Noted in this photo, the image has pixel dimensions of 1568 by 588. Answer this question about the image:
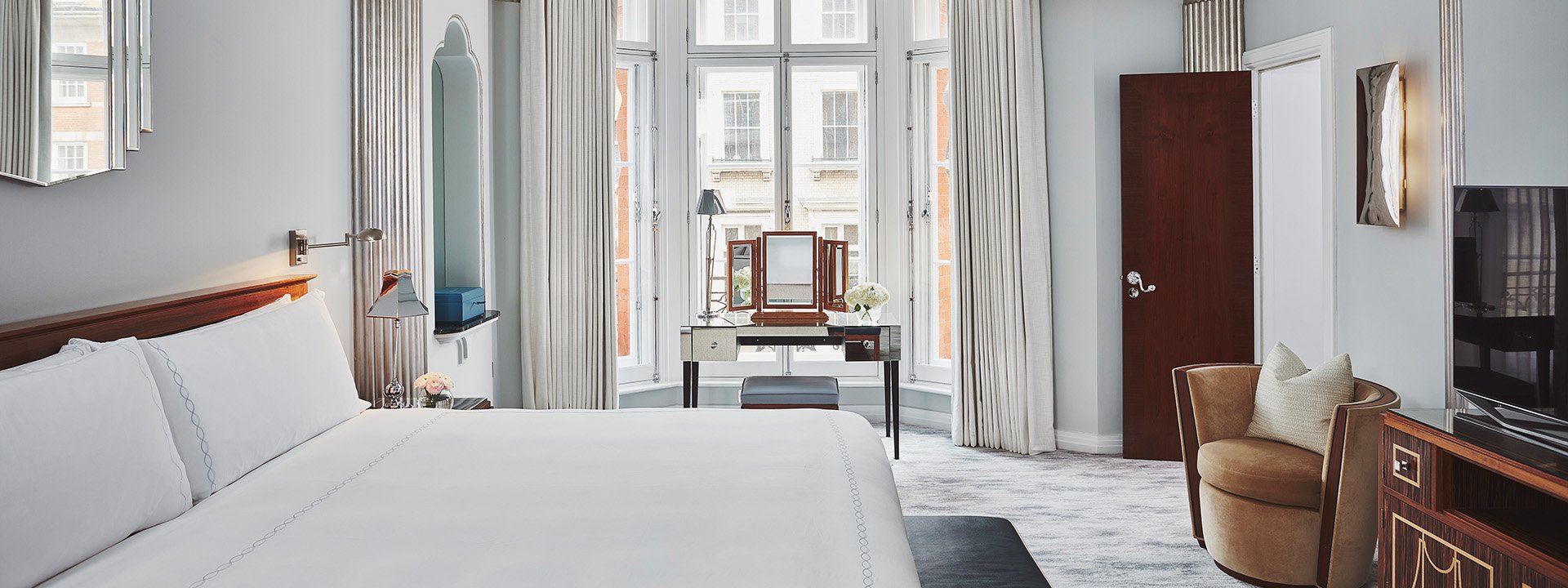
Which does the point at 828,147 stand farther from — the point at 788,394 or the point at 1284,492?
the point at 1284,492

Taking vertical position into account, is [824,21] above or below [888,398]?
above

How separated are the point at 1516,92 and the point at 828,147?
10.1 ft

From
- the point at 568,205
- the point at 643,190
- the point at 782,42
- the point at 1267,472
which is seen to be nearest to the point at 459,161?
the point at 568,205

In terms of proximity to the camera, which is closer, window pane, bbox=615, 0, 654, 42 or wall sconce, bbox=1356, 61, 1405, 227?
wall sconce, bbox=1356, 61, 1405, 227

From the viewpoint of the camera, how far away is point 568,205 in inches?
178

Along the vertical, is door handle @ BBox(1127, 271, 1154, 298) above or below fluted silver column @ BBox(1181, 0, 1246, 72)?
below

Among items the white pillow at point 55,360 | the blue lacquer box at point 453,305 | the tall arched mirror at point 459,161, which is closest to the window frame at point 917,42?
the tall arched mirror at point 459,161

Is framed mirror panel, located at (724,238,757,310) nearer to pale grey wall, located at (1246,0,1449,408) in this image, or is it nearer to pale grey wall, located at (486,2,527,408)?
pale grey wall, located at (486,2,527,408)

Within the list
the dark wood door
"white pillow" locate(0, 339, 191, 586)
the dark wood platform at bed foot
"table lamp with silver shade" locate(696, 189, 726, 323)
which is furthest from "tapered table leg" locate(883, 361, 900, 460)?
"white pillow" locate(0, 339, 191, 586)

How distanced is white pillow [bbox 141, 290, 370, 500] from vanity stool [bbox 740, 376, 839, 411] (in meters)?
1.99

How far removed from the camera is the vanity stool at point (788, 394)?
411 cm

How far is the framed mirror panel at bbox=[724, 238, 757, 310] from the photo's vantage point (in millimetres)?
4613

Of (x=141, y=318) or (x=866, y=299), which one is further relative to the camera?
(x=866, y=299)

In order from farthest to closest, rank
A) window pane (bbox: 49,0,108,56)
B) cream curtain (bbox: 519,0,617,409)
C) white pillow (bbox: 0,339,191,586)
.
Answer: cream curtain (bbox: 519,0,617,409) → window pane (bbox: 49,0,108,56) → white pillow (bbox: 0,339,191,586)
